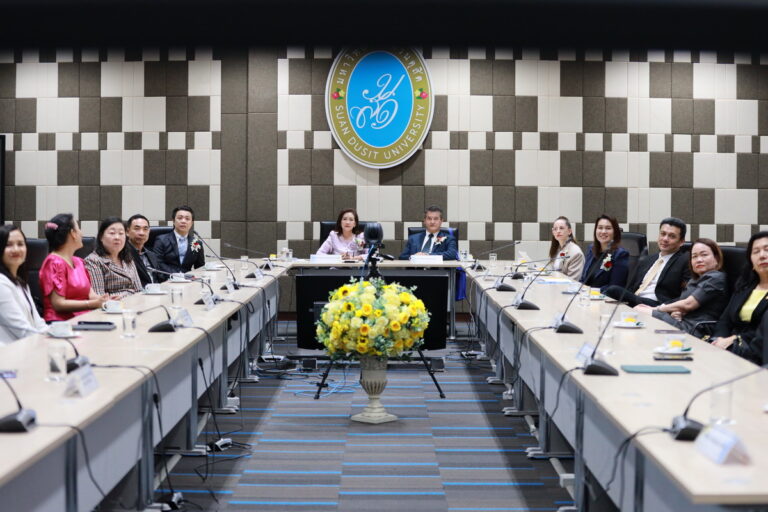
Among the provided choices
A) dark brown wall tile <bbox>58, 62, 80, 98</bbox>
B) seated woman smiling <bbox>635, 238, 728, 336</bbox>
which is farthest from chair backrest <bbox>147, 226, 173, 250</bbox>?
seated woman smiling <bbox>635, 238, 728, 336</bbox>

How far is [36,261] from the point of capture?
515 centimetres

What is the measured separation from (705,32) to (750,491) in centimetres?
110

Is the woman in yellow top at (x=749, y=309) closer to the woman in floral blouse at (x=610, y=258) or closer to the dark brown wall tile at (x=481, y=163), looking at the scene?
the woman in floral blouse at (x=610, y=258)

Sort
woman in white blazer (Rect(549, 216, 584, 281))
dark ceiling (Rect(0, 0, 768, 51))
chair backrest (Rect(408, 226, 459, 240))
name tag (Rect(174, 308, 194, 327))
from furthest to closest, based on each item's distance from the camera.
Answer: chair backrest (Rect(408, 226, 459, 240)) < woman in white blazer (Rect(549, 216, 584, 281)) < name tag (Rect(174, 308, 194, 327)) < dark ceiling (Rect(0, 0, 768, 51))

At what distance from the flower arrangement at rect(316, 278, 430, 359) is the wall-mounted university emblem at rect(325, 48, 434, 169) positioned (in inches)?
174

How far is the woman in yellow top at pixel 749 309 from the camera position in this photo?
4246 mm

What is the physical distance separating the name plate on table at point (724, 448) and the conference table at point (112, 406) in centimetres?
149

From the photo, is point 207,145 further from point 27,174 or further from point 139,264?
point 139,264

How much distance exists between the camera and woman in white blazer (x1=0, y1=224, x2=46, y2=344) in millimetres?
4000

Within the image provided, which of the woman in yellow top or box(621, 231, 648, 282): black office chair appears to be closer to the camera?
the woman in yellow top

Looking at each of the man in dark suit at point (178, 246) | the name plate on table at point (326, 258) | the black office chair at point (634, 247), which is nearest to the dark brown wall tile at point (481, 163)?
the name plate on table at point (326, 258)

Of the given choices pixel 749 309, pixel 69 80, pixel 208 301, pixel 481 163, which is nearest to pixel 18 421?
pixel 208 301

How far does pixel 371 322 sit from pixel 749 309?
195 centimetres

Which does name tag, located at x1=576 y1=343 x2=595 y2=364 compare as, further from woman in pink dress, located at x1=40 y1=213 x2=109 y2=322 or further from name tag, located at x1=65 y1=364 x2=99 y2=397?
woman in pink dress, located at x1=40 y1=213 x2=109 y2=322
